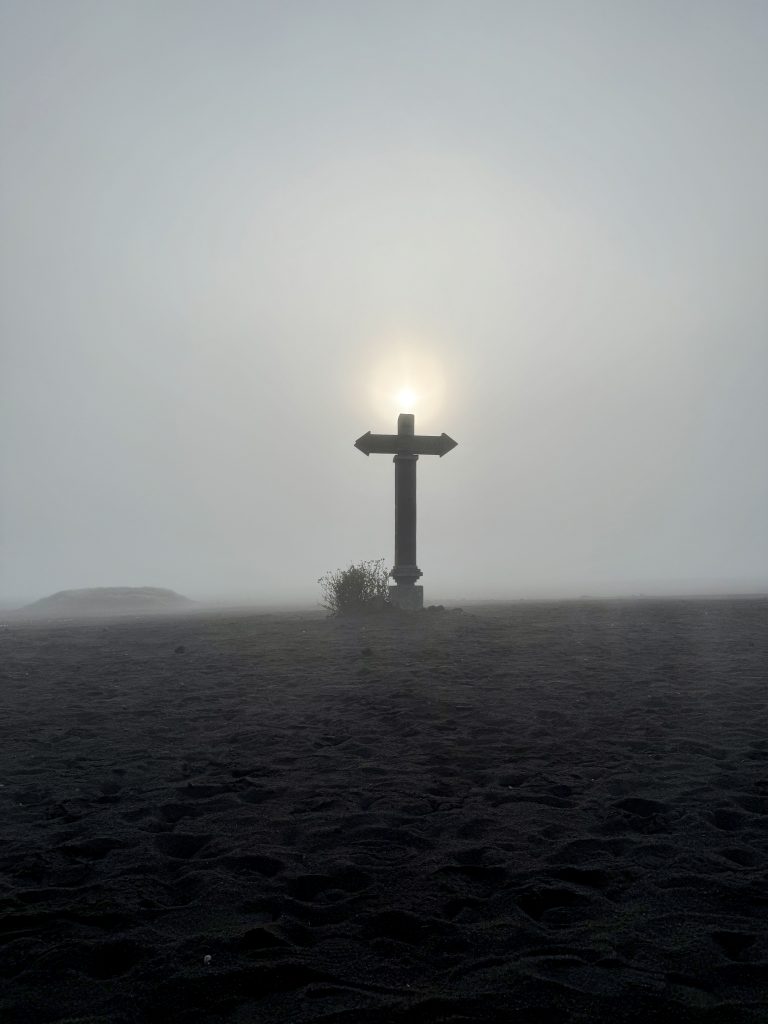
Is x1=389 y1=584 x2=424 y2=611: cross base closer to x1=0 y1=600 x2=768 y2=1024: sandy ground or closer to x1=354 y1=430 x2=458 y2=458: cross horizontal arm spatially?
x1=354 y1=430 x2=458 y2=458: cross horizontal arm

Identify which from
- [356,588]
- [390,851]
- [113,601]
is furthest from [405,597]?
[113,601]

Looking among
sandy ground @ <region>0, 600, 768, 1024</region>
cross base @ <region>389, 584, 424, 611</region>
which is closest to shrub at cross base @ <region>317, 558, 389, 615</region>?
cross base @ <region>389, 584, 424, 611</region>

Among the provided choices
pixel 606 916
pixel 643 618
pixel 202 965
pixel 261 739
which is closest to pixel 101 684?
pixel 261 739

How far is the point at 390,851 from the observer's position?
4.17 meters

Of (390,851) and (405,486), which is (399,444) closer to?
(405,486)

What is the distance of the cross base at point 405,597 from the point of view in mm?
17844

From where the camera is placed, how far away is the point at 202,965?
2.99 m

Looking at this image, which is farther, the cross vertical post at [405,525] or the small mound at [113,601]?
the small mound at [113,601]

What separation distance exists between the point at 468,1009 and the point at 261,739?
4264 mm

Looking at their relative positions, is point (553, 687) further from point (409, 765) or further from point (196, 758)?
point (196, 758)

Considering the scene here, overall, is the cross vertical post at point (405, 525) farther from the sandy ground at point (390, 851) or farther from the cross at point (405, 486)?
the sandy ground at point (390, 851)

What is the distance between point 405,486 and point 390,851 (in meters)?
14.7

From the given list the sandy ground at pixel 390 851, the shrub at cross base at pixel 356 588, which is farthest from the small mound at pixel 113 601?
the sandy ground at pixel 390 851

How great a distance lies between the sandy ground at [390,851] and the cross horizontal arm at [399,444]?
34.2ft
